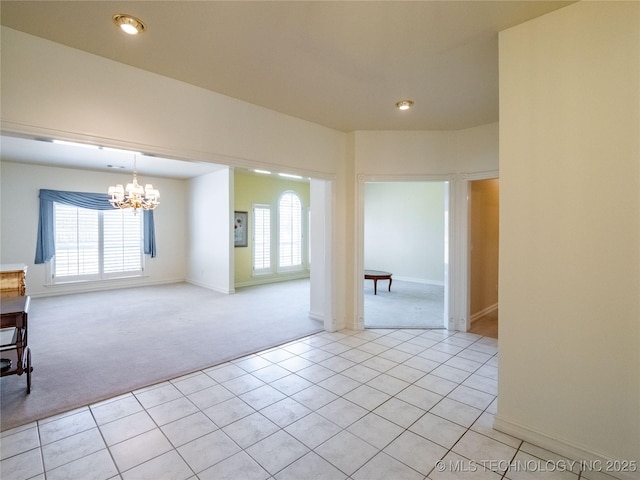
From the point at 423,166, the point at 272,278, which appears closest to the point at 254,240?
the point at 272,278

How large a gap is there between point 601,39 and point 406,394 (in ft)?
9.29

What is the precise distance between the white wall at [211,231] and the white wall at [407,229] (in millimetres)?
4040

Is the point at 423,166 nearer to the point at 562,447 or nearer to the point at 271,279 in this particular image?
the point at 562,447

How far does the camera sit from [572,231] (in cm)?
191

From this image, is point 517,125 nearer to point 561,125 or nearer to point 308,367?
point 561,125

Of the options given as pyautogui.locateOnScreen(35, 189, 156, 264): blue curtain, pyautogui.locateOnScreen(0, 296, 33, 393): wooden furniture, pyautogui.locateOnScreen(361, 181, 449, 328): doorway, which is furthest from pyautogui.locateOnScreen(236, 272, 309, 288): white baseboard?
pyautogui.locateOnScreen(0, 296, 33, 393): wooden furniture

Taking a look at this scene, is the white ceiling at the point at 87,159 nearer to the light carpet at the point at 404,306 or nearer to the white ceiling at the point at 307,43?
the white ceiling at the point at 307,43

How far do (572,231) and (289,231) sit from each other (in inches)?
296

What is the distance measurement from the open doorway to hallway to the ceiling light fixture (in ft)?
5.37

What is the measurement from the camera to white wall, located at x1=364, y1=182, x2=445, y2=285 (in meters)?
8.10

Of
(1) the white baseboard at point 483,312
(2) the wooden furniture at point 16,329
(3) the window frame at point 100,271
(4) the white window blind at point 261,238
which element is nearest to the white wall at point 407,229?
(1) the white baseboard at point 483,312

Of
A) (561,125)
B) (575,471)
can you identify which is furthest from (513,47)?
(575,471)

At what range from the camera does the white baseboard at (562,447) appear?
71.4 inches

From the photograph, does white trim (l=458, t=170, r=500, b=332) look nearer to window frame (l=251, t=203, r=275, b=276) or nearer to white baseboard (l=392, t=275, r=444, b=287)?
white baseboard (l=392, t=275, r=444, b=287)
